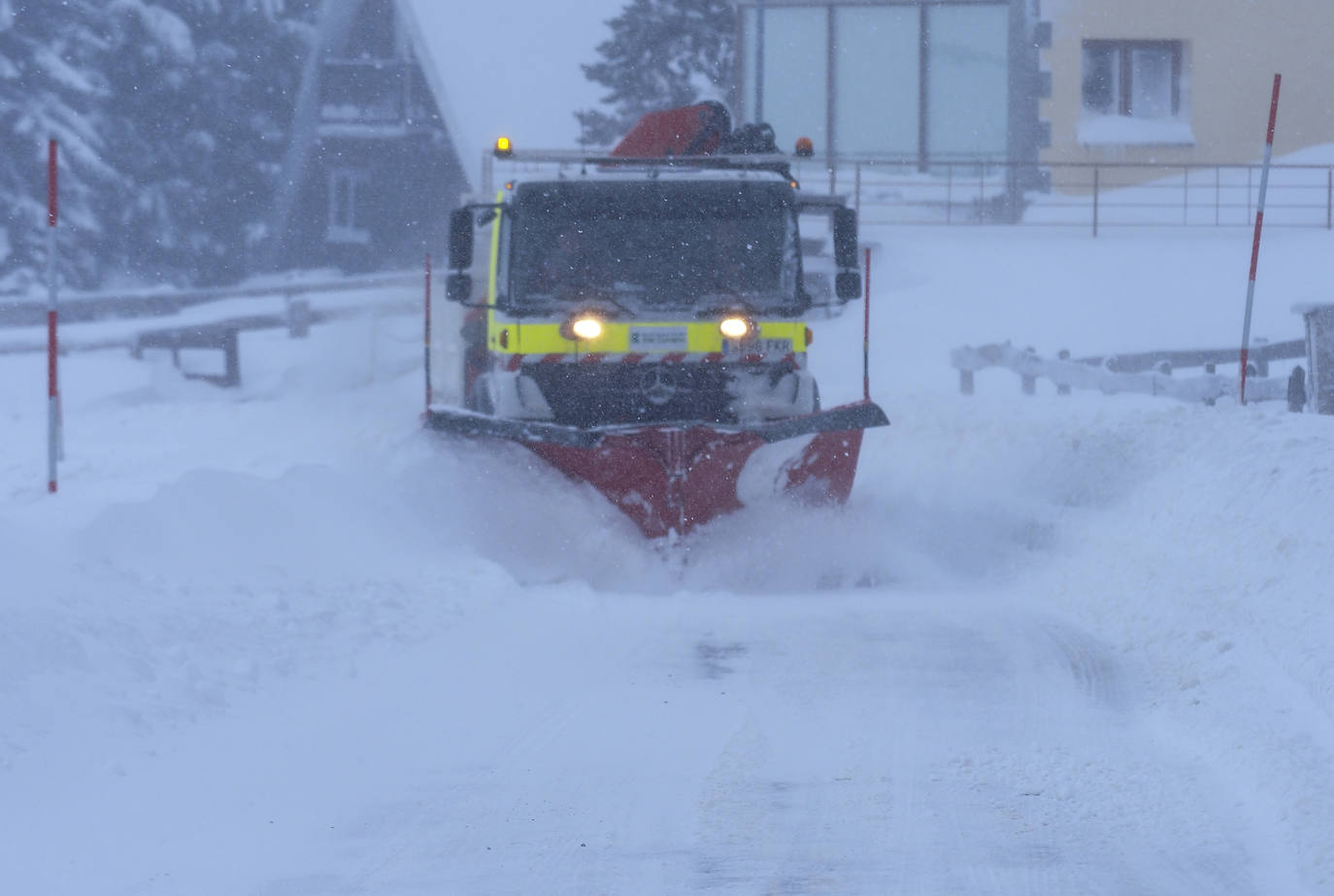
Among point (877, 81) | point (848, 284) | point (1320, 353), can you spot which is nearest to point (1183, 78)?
point (877, 81)

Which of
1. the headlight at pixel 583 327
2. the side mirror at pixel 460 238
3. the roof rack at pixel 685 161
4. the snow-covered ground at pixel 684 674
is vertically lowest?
the snow-covered ground at pixel 684 674

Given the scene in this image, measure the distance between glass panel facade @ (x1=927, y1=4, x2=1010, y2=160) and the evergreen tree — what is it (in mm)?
15901

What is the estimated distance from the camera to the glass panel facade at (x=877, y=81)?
28859mm

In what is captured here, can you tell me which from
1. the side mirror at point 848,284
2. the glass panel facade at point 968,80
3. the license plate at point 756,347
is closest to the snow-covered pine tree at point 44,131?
the glass panel facade at point 968,80

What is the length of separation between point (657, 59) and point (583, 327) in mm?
37447

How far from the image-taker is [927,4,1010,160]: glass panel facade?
2892 cm

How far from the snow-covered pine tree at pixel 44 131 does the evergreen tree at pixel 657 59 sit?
1545 centimetres

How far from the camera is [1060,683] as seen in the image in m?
6.74

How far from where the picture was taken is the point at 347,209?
41312 millimetres

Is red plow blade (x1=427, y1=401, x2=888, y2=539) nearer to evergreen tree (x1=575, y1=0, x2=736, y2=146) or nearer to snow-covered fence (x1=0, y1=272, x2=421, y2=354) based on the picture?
snow-covered fence (x1=0, y1=272, x2=421, y2=354)

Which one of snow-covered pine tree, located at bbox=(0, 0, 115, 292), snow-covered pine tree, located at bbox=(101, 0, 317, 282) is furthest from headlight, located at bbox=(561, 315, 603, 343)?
snow-covered pine tree, located at bbox=(101, 0, 317, 282)

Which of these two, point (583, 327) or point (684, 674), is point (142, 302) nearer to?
point (583, 327)

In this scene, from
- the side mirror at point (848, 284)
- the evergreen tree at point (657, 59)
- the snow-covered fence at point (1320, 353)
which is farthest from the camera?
the evergreen tree at point (657, 59)

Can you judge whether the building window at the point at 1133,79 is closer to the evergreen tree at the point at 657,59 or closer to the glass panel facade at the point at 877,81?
the glass panel facade at the point at 877,81
